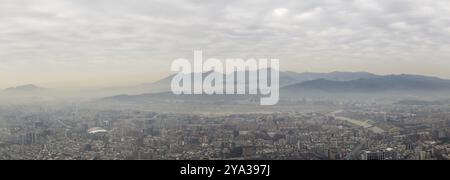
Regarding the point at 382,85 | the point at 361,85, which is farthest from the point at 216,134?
the point at 382,85

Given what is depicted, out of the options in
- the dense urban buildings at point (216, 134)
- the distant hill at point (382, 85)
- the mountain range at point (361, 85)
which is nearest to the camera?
the dense urban buildings at point (216, 134)

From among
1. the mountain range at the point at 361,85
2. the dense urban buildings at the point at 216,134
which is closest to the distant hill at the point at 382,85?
the mountain range at the point at 361,85

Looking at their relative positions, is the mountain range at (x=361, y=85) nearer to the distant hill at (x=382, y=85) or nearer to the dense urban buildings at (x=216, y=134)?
the distant hill at (x=382, y=85)

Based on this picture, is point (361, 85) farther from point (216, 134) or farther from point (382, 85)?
point (216, 134)

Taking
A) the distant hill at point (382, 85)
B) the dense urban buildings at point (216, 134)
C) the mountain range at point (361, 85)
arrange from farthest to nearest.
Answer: the distant hill at point (382, 85)
the mountain range at point (361, 85)
the dense urban buildings at point (216, 134)

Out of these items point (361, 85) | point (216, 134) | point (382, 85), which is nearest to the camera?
point (216, 134)

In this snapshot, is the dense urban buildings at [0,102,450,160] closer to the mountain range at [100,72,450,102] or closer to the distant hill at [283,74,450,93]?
the mountain range at [100,72,450,102]

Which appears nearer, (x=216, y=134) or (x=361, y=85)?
(x=216, y=134)

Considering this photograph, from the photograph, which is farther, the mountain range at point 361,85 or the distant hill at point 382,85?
the distant hill at point 382,85

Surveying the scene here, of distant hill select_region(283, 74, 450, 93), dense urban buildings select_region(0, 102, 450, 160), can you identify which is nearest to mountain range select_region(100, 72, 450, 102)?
distant hill select_region(283, 74, 450, 93)
